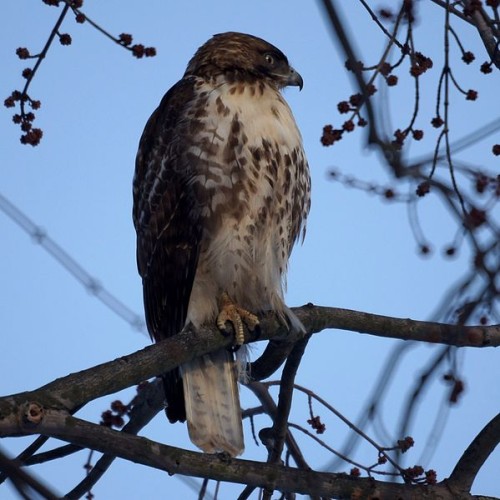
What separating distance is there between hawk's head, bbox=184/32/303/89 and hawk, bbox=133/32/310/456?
0.18 m

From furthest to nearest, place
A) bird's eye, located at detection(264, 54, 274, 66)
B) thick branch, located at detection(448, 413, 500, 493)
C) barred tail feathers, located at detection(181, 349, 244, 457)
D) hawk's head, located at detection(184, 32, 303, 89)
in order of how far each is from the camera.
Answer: bird's eye, located at detection(264, 54, 274, 66) < hawk's head, located at detection(184, 32, 303, 89) < barred tail feathers, located at detection(181, 349, 244, 457) < thick branch, located at detection(448, 413, 500, 493)

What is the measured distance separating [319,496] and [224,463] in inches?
14.6

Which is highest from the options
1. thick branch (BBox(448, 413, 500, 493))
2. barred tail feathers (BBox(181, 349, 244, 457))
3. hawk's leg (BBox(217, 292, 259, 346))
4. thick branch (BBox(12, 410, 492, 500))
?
hawk's leg (BBox(217, 292, 259, 346))

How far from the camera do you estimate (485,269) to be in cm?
207

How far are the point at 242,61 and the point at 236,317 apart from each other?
1467mm

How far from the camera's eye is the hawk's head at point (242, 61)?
519 cm

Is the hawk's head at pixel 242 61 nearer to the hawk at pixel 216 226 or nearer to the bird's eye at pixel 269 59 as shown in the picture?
the bird's eye at pixel 269 59

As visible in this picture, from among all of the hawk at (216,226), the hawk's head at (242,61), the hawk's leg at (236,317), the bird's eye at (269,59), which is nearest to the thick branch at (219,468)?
the hawk at (216,226)

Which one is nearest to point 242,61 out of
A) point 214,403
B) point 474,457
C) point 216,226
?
point 216,226

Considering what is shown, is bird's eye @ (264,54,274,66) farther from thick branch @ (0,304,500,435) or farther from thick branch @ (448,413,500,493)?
thick branch @ (448,413,500,493)

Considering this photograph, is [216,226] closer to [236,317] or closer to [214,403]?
[236,317]

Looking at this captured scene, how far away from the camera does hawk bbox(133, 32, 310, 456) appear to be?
4.68 meters

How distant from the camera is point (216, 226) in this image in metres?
4.68

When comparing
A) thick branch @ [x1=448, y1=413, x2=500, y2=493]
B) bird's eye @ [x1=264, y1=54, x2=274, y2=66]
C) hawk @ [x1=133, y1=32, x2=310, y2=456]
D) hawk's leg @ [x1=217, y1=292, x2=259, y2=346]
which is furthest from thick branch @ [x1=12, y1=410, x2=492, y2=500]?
bird's eye @ [x1=264, y1=54, x2=274, y2=66]
